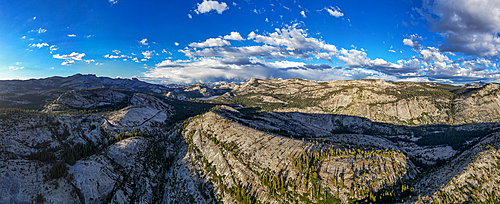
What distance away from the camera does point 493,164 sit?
49906 millimetres

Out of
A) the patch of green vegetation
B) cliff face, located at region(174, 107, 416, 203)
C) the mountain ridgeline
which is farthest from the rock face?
cliff face, located at region(174, 107, 416, 203)

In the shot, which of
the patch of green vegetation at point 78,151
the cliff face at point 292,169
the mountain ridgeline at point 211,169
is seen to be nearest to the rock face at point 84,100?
the mountain ridgeline at point 211,169

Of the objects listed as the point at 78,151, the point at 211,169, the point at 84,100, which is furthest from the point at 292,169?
the point at 84,100

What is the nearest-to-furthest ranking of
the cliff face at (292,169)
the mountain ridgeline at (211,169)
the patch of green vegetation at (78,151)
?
the mountain ridgeline at (211,169)
the cliff face at (292,169)
the patch of green vegetation at (78,151)

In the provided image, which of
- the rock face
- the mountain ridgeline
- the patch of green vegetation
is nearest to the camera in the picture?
the mountain ridgeline

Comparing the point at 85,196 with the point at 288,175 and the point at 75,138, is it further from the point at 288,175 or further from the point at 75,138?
the point at 288,175

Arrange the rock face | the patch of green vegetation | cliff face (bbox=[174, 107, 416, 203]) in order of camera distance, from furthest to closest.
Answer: the rock face → the patch of green vegetation → cliff face (bbox=[174, 107, 416, 203])

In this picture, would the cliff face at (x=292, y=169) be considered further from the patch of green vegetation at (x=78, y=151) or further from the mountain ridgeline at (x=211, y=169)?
the patch of green vegetation at (x=78, y=151)

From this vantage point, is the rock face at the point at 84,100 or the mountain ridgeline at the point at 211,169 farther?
the rock face at the point at 84,100

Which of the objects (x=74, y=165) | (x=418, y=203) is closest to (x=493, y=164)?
(x=418, y=203)

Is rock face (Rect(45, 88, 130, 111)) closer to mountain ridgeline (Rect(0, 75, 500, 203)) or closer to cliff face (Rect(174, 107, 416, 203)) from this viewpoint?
mountain ridgeline (Rect(0, 75, 500, 203))

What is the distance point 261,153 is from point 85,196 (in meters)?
55.0

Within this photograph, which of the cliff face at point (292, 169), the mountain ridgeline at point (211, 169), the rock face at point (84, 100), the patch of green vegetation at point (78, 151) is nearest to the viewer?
the mountain ridgeline at point (211, 169)

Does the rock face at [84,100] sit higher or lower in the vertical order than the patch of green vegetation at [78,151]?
higher
